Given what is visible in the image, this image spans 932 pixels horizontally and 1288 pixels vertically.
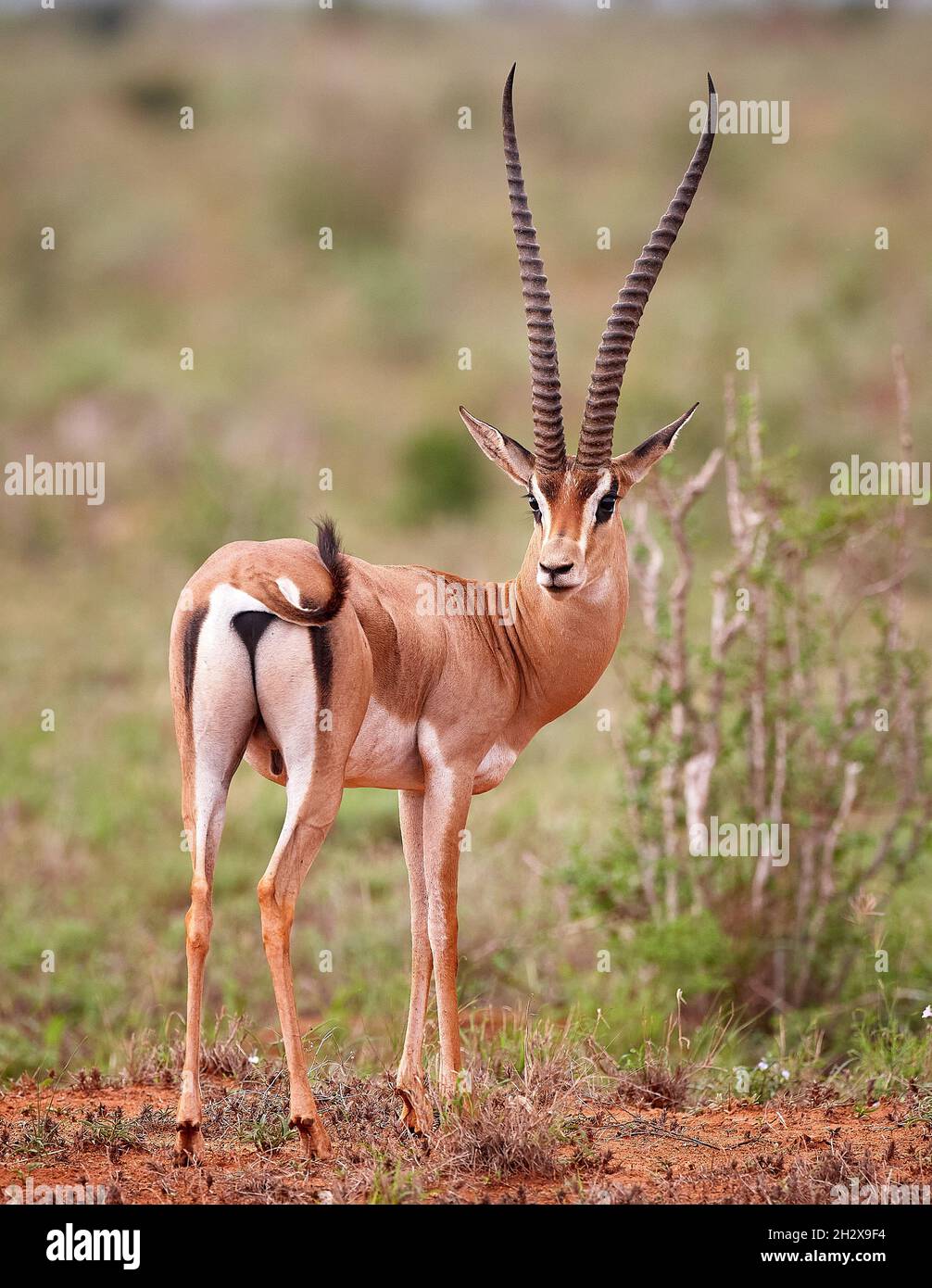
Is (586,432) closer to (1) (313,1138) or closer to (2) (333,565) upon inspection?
(2) (333,565)

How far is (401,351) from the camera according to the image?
31.1 meters

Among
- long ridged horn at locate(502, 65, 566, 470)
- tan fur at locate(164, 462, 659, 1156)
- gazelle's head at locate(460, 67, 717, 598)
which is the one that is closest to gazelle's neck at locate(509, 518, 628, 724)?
tan fur at locate(164, 462, 659, 1156)

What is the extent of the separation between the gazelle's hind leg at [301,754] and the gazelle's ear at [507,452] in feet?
3.98

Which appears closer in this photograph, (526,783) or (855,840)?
(855,840)

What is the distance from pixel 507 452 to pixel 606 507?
0.51 m

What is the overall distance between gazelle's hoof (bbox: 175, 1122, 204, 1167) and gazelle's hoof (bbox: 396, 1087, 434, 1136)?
80 cm

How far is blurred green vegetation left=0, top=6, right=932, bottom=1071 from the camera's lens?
10.2 m

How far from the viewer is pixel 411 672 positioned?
5.87m

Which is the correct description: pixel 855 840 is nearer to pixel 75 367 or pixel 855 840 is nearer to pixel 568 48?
pixel 75 367

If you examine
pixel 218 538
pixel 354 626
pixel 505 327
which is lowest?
pixel 354 626

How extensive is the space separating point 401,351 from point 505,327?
2.33 metres

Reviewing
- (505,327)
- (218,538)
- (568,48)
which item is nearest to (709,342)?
(505,327)
